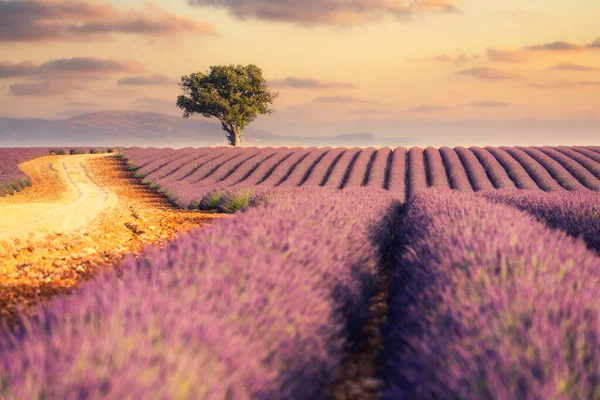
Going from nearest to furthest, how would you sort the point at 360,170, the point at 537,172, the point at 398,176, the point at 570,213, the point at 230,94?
the point at 570,213, the point at 398,176, the point at 537,172, the point at 360,170, the point at 230,94

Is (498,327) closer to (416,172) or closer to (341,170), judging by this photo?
(416,172)

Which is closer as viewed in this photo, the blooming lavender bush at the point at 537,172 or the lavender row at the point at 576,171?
the blooming lavender bush at the point at 537,172

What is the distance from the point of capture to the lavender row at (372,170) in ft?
54.2

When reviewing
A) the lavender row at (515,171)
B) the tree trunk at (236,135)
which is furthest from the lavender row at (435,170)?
the tree trunk at (236,135)

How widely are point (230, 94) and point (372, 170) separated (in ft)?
68.1

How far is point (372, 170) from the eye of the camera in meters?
19.4

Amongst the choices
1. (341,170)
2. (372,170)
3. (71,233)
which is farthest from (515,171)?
(71,233)

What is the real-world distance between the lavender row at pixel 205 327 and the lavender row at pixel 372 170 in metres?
9.59

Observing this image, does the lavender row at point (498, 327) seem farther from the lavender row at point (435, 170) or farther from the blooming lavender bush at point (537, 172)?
the blooming lavender bush at point (537, 172)

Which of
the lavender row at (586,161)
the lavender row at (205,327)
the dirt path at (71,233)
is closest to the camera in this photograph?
the lavender row at (205,327)

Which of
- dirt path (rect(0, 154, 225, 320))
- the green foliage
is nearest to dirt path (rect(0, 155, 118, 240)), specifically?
dirt path (rect(0, 154, 225, 320))

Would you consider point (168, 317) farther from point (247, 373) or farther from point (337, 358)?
point (337, 358)

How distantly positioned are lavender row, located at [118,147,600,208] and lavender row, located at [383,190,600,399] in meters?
10.1

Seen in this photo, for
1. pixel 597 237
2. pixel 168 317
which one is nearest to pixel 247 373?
pixel 168 317
